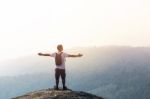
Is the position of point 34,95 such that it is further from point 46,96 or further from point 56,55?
point 56,55

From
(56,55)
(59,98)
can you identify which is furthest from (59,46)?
(59,98)

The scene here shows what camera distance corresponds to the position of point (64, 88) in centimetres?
3080

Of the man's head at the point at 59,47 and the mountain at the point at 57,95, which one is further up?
the man's head at the point at 59,47

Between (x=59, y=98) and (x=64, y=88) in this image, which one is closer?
(x=59, y=98)

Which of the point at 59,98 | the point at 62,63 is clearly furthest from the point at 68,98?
the point at 62,63

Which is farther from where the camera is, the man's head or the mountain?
the mountain

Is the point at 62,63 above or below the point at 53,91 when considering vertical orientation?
above

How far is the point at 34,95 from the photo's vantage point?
30.5 meters

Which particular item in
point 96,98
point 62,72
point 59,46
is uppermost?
point 59,46

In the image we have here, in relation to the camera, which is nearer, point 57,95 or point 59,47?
point 59,47

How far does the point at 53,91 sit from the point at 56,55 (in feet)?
9.25

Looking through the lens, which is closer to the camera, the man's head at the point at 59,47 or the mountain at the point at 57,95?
the man's head at the point at 59,47

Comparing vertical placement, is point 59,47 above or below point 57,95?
above

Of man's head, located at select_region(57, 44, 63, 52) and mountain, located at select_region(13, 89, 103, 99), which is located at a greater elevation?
man's head, located at select_region(57, 44, 63, 52)
